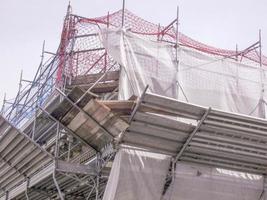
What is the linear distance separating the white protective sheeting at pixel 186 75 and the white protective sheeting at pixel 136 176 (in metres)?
1.51

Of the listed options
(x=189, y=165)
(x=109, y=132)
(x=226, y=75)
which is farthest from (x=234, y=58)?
(x=109, y=132)

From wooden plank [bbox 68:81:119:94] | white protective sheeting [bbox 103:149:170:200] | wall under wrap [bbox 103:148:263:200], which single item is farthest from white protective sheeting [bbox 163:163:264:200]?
wooden plank [bbox 68:81:119:94]

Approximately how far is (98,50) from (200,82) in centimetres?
337

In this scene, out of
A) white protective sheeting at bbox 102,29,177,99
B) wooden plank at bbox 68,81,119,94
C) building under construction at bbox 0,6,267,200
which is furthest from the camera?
wooden plank at bbox 68,81,119,94

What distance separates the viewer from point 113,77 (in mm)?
15461

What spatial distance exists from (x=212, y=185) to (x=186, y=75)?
2899 millimetres

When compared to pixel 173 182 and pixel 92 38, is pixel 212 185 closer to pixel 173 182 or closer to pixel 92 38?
pixel 173 182

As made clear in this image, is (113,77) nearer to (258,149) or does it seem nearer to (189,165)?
(189,165)

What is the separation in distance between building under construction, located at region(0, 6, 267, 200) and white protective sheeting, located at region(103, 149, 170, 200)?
0.9 inches

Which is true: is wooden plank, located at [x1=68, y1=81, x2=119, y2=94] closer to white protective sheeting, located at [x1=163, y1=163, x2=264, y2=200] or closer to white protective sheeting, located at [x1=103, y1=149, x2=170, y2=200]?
white protective sheeting, located at [x1=103, y1=149, x2=170, y2=200]

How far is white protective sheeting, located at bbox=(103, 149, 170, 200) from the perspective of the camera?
13.0m

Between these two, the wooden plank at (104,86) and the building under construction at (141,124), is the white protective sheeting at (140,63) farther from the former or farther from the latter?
the wooden plank at (104,86)

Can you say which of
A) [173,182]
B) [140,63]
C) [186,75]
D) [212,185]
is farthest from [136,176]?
[186,75]

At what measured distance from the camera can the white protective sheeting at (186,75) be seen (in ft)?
46.1
